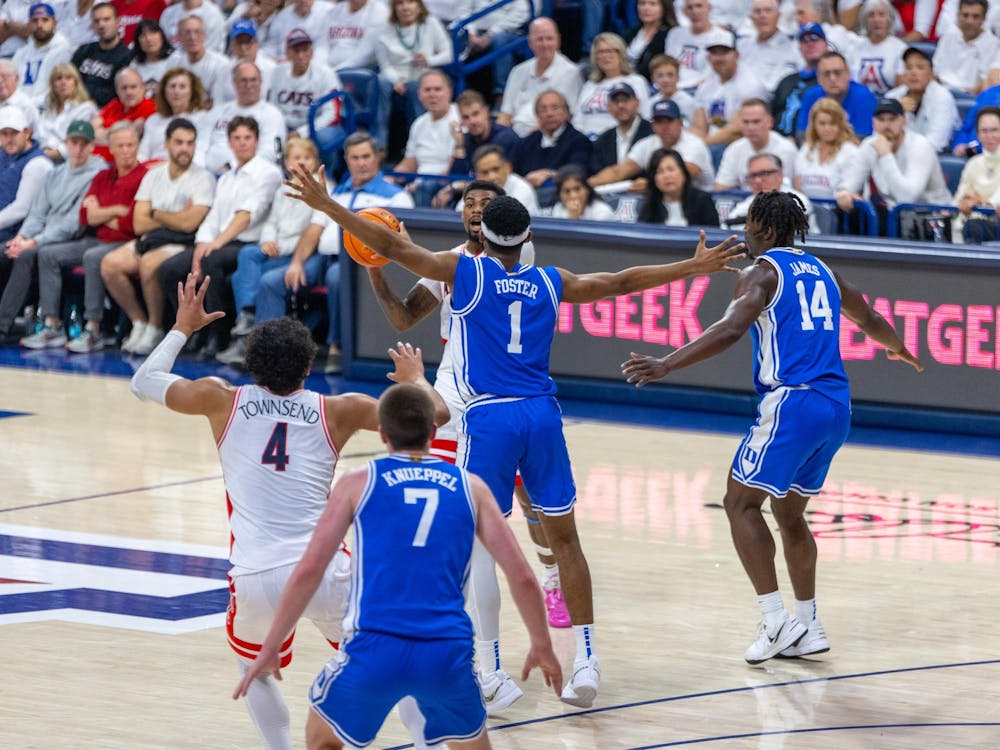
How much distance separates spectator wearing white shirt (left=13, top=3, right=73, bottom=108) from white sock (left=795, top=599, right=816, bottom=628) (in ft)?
43.8

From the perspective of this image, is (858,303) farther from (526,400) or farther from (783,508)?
(526,400)

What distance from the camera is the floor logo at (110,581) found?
7629 mm

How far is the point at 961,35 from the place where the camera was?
14.6m

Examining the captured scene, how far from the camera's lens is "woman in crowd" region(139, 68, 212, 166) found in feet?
53.5

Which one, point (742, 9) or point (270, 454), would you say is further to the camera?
point (742, 9)

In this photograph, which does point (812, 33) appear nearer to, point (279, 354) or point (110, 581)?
point (110, 581)

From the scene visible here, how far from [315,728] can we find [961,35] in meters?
11.4

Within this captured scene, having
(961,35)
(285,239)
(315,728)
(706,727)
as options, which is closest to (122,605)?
(706,727)

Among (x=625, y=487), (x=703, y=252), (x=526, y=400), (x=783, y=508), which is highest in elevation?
(x=703, y=252)

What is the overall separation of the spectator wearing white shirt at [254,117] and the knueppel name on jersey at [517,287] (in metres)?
9.43

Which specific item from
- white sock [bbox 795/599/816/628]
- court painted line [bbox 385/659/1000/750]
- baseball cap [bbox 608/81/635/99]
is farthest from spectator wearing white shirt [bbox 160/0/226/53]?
court painted line [bbox 385/659/1000/750]

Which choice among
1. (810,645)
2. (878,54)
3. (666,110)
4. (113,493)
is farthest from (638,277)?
(878,54)

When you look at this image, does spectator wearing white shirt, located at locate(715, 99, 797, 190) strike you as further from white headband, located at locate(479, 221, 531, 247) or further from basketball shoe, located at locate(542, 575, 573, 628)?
white headband, located at locate(479, 221, 531, 247)

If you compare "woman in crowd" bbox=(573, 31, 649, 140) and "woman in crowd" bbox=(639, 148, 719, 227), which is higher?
"woman in crowd" bbox=(573, 31, 649, 140)
